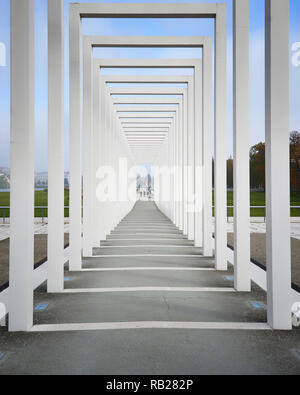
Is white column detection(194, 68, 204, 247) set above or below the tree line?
below

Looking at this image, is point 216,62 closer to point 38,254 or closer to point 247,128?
point 247,128

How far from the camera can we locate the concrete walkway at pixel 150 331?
3.20 m

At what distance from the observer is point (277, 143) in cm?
416

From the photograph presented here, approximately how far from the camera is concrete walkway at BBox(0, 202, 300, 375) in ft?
10.5

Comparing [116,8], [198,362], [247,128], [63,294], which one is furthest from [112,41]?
[198,362]

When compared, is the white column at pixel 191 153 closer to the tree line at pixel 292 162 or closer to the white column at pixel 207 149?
the white column at pixel 207 149

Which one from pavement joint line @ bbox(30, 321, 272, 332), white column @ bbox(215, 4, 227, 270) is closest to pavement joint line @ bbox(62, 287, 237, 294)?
pavement joint line @ bbox(30, 321, 272, 332)

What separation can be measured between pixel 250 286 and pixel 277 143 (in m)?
2.59

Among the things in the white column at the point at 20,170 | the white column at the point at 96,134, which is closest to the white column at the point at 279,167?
the white column at the point at 20,170

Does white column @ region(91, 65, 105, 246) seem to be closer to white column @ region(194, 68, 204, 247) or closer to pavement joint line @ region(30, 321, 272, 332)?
white column @ region(194, 68, 204, 247)

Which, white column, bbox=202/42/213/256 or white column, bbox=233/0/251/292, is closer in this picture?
white column, bbox=233/0/251/292

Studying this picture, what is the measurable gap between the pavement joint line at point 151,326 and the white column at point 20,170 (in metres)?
0.30

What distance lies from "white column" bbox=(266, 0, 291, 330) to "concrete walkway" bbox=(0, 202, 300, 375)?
0.40 m

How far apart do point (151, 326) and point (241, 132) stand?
331 centimetres
